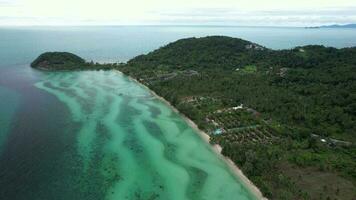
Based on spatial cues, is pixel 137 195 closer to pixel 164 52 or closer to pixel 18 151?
pixel 18 151

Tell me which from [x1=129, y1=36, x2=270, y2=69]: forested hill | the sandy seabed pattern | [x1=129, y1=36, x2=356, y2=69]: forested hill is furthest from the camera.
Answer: [x1=129, y1=36, x2=270, y2=69]: forested hill

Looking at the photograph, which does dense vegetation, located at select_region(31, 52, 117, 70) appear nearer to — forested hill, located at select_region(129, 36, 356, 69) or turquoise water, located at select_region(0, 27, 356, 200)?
forested hill, located at select_region(129, 36, 356, 69)

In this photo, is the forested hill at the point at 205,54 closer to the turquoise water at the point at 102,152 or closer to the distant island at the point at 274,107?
the distant island at the point at 274,107

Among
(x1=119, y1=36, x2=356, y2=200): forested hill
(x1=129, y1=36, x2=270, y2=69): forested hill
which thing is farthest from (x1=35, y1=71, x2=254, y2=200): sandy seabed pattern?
(x1=129, y1=36, x2=270, y2=69): forested hill

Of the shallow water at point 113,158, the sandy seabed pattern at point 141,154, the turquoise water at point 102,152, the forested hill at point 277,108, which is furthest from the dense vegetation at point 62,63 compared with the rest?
the shallow water at point 113,158

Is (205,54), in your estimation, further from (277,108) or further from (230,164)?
(230,164)

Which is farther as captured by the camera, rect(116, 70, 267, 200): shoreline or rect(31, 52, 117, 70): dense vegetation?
rect(31, 52, 117, 70): dense vegetation

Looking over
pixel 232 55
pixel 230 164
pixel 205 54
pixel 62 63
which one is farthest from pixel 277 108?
pixel 62 63

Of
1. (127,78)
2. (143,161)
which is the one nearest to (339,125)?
(143,161)
